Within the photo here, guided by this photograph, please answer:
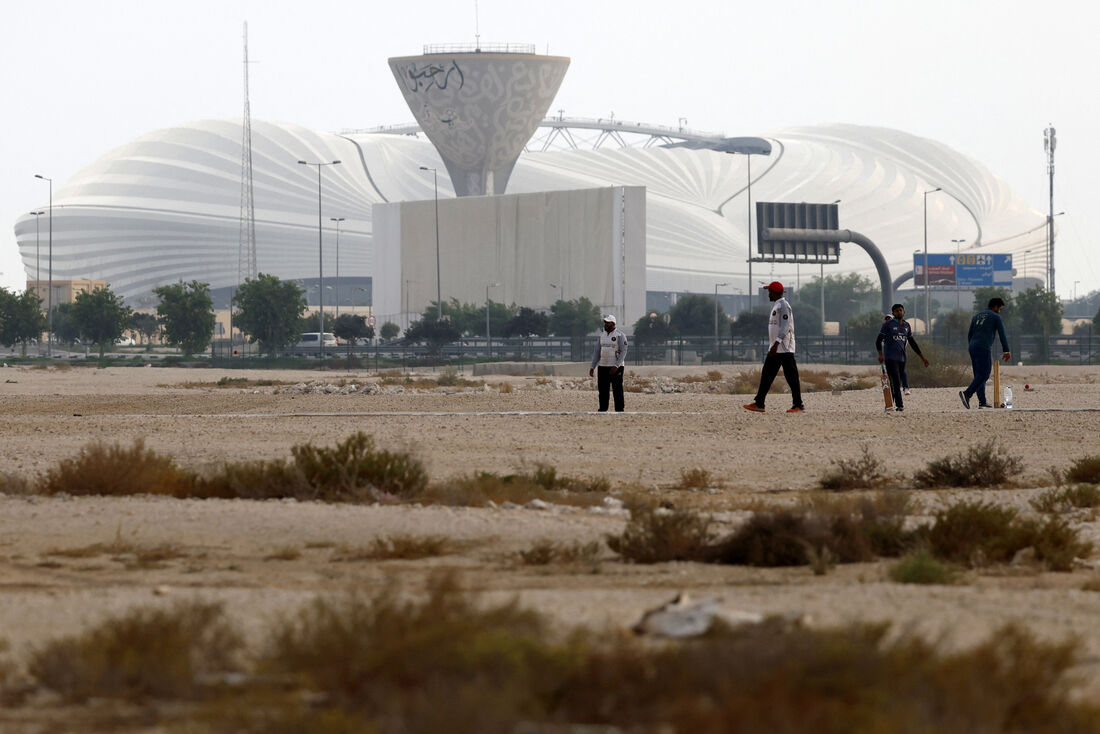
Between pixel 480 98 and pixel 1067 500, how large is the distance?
10840cm

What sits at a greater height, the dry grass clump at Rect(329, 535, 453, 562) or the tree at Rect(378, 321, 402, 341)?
the tree at Rect(378, 321, 402, 341)

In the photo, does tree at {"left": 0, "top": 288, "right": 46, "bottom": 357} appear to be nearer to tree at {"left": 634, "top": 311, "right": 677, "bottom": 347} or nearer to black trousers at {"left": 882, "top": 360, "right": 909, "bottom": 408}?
tree at {"left": 634, "top": 311, "right": 677, "bottom": 347}

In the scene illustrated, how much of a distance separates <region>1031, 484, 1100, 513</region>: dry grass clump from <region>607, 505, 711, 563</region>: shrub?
359 centimetres

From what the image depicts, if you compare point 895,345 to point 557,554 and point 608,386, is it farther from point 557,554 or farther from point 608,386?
point 557,554

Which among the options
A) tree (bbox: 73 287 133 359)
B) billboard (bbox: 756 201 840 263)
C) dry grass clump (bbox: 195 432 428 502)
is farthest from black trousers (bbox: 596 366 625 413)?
tree (bbox: 73 287 133 359)

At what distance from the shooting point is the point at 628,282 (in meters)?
105

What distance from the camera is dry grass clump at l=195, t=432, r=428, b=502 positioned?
11375 mm

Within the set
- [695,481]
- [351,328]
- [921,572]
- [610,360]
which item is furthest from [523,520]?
[351,328]

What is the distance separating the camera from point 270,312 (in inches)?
2862

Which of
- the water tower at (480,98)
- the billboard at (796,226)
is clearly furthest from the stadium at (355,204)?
the billboard at (796,226)

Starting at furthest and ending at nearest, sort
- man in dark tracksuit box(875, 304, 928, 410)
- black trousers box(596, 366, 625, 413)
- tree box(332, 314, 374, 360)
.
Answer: tree box(332, 314, 374, 360), black trousers box(596, 366, 625, 413), man in dark tracksuit box(875, 304, 928, 410)

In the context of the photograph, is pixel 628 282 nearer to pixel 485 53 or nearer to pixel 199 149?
pixel 485 53

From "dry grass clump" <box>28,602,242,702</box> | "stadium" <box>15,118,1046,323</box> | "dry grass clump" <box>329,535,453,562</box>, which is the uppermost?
"stadium" <box>15,118,1046,323</box>

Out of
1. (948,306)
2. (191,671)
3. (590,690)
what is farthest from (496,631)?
(948,306)
